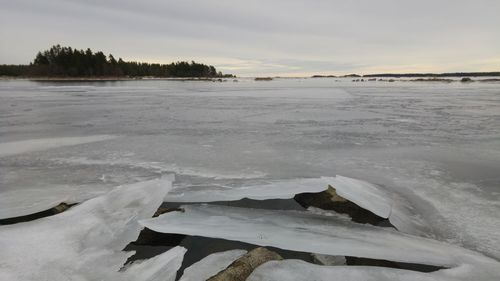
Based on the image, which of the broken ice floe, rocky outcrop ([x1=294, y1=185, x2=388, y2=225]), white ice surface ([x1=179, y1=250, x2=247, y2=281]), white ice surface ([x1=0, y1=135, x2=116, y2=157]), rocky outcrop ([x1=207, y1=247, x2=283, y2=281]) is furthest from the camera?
white ice surface ([x1=0, y1=135, x2=116, y2=157])

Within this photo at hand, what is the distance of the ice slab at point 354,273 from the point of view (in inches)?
84.8

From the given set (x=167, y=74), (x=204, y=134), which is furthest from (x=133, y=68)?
(x=204, y=134)

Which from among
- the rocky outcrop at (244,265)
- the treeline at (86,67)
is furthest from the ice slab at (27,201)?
the treeline at (86,67)

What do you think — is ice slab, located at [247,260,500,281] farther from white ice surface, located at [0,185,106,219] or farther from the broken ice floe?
white ice surface, located at [0,185,106,219]

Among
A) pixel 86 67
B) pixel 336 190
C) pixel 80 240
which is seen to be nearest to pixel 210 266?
pixel 80 240

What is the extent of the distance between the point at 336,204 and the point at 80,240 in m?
2.24

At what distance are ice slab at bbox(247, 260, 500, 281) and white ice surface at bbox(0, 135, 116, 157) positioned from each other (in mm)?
5043

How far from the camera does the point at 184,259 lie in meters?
2.68

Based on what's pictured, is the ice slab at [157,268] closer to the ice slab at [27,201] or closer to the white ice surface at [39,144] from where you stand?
the ice slab at [27,201]

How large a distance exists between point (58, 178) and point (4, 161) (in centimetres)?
143

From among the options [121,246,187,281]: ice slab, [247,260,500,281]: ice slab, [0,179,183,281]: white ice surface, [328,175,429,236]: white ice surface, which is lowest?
[121,246,187,281]: ice slab

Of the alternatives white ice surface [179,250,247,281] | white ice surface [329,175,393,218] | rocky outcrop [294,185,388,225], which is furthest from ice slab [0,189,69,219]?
white ice surface [329,175,393,218]

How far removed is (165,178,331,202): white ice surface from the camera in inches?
139

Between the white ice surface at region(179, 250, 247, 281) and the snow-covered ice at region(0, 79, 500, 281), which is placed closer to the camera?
the white ice surface at region(179, 250, 247, 281)
